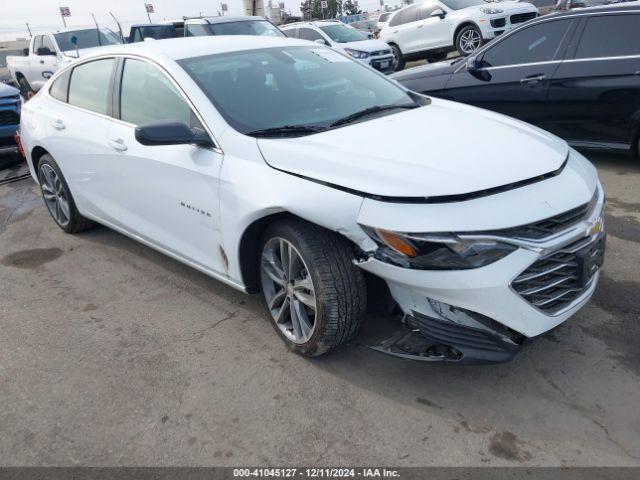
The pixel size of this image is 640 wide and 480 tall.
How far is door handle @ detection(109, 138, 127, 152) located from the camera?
3.95 meters

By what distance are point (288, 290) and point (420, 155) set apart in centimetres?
99

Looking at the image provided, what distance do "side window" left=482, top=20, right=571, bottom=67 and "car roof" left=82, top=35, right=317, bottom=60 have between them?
2865mm

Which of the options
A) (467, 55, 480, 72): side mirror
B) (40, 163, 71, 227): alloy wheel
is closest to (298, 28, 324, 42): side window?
(467, 55, 480, 72): side mirror

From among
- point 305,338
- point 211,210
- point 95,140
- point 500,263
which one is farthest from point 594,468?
point 95,140

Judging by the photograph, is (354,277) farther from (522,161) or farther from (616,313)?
(616,313)

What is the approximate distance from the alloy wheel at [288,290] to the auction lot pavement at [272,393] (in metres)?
0.19

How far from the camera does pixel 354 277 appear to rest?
282cm

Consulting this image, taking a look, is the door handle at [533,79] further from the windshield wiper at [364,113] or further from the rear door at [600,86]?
the windshield wiper at [364,113]

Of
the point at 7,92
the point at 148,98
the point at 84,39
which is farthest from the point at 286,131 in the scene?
the point at 84,39

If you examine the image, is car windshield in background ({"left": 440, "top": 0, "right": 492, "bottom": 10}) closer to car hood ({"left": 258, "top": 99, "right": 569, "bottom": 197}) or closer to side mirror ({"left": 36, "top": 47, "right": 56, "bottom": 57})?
side mirror ({"left": 36, "top": 47, "right": 56, "bottom": 57})

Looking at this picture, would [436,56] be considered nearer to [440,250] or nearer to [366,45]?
[366,45]

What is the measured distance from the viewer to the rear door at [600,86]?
5461 mm

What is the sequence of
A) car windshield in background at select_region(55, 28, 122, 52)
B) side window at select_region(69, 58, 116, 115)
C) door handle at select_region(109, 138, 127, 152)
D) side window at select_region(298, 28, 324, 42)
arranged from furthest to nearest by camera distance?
car windshield in background at select_region(55, 28, 122, 52) → side window at select_region(298, 28, 324, 42) → side window at select_region(69, 58, 116, 115) → door handle at select_region(109, 138, 127, 152)

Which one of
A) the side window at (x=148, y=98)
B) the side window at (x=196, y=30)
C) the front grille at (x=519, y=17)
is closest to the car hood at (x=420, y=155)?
the side window at (x=148, y=98)
